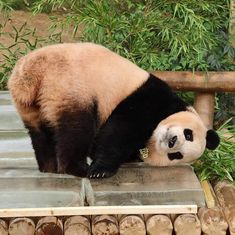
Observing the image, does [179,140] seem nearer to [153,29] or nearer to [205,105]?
[205,105]

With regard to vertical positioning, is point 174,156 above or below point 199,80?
below

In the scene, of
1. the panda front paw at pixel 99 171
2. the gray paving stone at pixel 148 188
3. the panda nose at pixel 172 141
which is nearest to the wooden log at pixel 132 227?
the gray paving stone at pixel 148 188

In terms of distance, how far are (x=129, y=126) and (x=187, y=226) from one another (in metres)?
0.67

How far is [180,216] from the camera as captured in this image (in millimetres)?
3172

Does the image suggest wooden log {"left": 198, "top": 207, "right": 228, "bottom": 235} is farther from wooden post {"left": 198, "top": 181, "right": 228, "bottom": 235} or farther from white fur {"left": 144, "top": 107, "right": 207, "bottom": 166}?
white fur {"left": 144, "top": 107, "right": 207, "bottom": 166}

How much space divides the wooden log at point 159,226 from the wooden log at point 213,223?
18cm

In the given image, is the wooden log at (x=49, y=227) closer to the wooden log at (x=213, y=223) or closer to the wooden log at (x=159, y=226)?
the wooden log at (x=159, y=226)

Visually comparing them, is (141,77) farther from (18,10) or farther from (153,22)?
(18,10)

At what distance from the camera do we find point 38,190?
3381 millimetres

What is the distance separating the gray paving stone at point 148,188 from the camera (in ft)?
10.9

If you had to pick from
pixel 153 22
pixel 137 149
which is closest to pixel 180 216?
pixel 137 149

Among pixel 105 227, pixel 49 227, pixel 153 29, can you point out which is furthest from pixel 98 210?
pixel 153 29

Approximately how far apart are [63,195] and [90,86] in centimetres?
60

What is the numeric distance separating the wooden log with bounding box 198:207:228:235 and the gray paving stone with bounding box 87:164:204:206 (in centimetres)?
11
